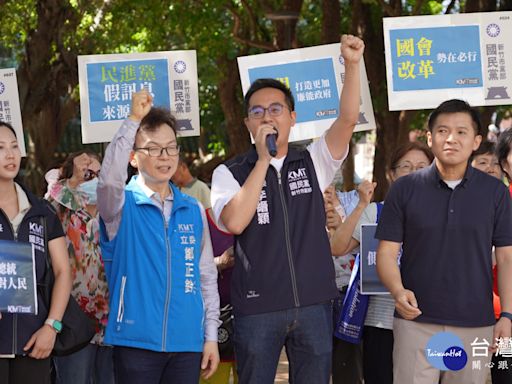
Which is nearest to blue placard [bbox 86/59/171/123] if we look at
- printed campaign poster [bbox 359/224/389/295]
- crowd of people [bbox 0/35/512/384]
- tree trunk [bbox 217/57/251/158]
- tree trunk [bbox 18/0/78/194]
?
printed campaign poster [bbox 359/224/389/295]

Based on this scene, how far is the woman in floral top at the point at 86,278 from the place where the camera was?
18.6ft

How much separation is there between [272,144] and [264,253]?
1.72 feet

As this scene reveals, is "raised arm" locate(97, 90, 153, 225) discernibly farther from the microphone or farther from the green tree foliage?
the green tree foliage

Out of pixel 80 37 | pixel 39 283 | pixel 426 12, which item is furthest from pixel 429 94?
pixel 426 12

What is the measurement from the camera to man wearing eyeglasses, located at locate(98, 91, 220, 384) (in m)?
4.55

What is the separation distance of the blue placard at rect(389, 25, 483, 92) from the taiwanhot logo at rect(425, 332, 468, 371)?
2.60 meters

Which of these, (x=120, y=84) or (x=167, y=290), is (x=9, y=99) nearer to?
(x=120, y=84)

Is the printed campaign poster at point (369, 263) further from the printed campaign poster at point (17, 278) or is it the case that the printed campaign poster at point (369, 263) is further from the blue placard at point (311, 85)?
the printed campaign poster at point (17, 278)

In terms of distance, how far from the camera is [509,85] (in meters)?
6.98

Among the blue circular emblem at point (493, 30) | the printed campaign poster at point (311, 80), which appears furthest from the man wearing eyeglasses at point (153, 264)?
the blue circular emblem at point (493, 30)

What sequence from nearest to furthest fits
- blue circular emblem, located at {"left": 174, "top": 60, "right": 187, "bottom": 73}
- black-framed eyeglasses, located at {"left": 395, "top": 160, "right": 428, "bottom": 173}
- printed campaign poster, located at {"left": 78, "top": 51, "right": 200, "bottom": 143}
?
black-framed eyeglasses, located at {"left": 395, "top": 160, "right": 428, "bottom": 173} → printed campaign poster, located at {"left": 78, "top": 51, "right": 200, "bottom": 143} → blue circular emblem, located at {"left": 174, "top": 60, "right": 187, "bottom": 73}

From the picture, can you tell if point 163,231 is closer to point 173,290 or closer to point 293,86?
point 173,290

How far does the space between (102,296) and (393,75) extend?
2.63 meters

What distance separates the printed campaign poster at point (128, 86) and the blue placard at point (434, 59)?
145 centimetres
